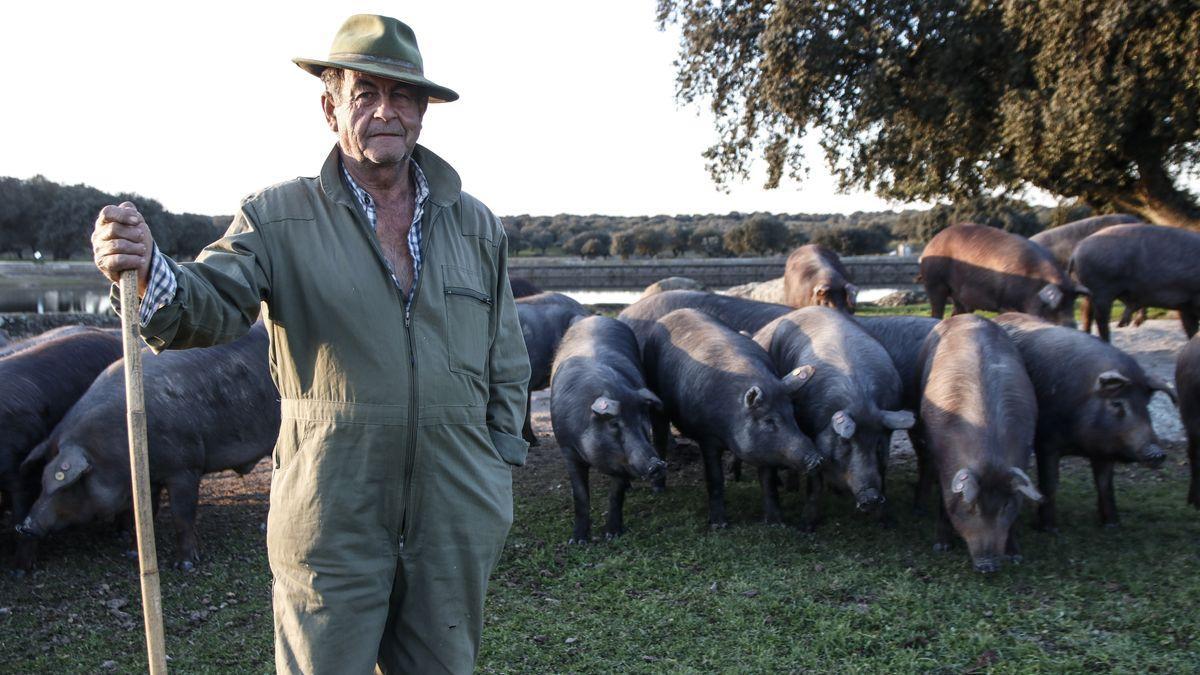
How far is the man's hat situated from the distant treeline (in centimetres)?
2546

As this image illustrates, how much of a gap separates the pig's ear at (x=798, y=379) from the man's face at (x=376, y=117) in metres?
5.09

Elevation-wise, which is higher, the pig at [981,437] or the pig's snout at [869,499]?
the pig at [981,437]

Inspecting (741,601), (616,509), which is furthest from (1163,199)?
(741,601)

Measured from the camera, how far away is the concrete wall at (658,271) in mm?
38875

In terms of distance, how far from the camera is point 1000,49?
15.3 meters

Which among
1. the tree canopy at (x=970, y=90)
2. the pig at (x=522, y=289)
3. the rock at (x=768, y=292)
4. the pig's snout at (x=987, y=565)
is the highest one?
the tree canopy at (x=970, y=90)

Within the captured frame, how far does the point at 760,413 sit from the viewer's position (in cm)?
750

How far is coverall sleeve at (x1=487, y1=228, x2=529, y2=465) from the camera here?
11.3ft

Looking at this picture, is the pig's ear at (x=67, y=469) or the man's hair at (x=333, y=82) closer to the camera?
the man's hair at (x=333, y=82)

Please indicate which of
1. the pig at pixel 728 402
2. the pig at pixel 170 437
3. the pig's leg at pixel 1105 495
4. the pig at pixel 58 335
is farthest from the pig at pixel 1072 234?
the pig at pixel 58 335

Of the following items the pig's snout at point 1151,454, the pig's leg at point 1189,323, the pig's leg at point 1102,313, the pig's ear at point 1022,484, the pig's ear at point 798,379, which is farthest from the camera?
the pig's leg at point 1189,323

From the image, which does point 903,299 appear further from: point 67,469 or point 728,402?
point 67,469

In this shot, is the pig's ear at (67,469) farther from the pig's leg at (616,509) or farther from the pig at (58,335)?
the pig's leg at (616,509)

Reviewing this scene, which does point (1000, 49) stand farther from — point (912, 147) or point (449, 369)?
point (449, 369)
